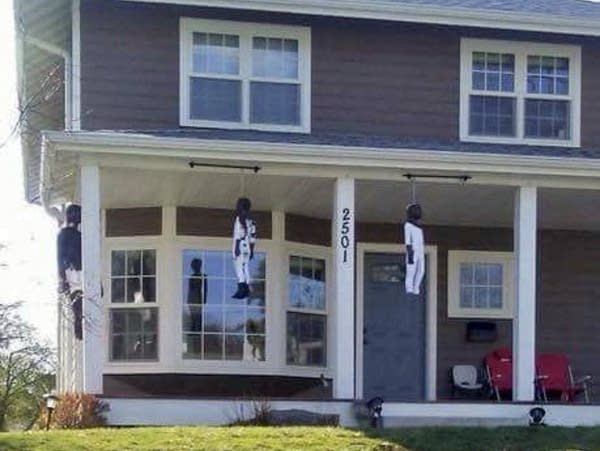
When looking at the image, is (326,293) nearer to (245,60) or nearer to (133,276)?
(133,276)

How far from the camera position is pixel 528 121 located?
15.6m

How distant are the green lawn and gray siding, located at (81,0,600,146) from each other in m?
4.65

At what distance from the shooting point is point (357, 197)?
1480 cm

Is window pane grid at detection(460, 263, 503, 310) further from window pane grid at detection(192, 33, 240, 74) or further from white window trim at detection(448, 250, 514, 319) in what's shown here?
window pane grid at detection(192, 33, 240, 74)

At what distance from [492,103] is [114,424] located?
21.8 feet

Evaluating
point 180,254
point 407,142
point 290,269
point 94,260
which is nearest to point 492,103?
point 407,142

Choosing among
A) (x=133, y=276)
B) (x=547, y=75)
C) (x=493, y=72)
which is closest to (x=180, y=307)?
(x=133, y=276)

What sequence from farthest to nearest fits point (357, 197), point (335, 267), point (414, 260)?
point (357, 197), point (414, 260), point (335, 267)

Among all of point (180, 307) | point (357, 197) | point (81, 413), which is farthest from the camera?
point (180, 307)

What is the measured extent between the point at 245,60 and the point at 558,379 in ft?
20.0

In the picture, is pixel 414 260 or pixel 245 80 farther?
pixel 245 80

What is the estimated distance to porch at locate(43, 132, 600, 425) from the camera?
13211 millimetres

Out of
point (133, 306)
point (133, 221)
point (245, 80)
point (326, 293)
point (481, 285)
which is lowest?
point (133, 306)

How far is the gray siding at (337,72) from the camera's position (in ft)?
47.3
